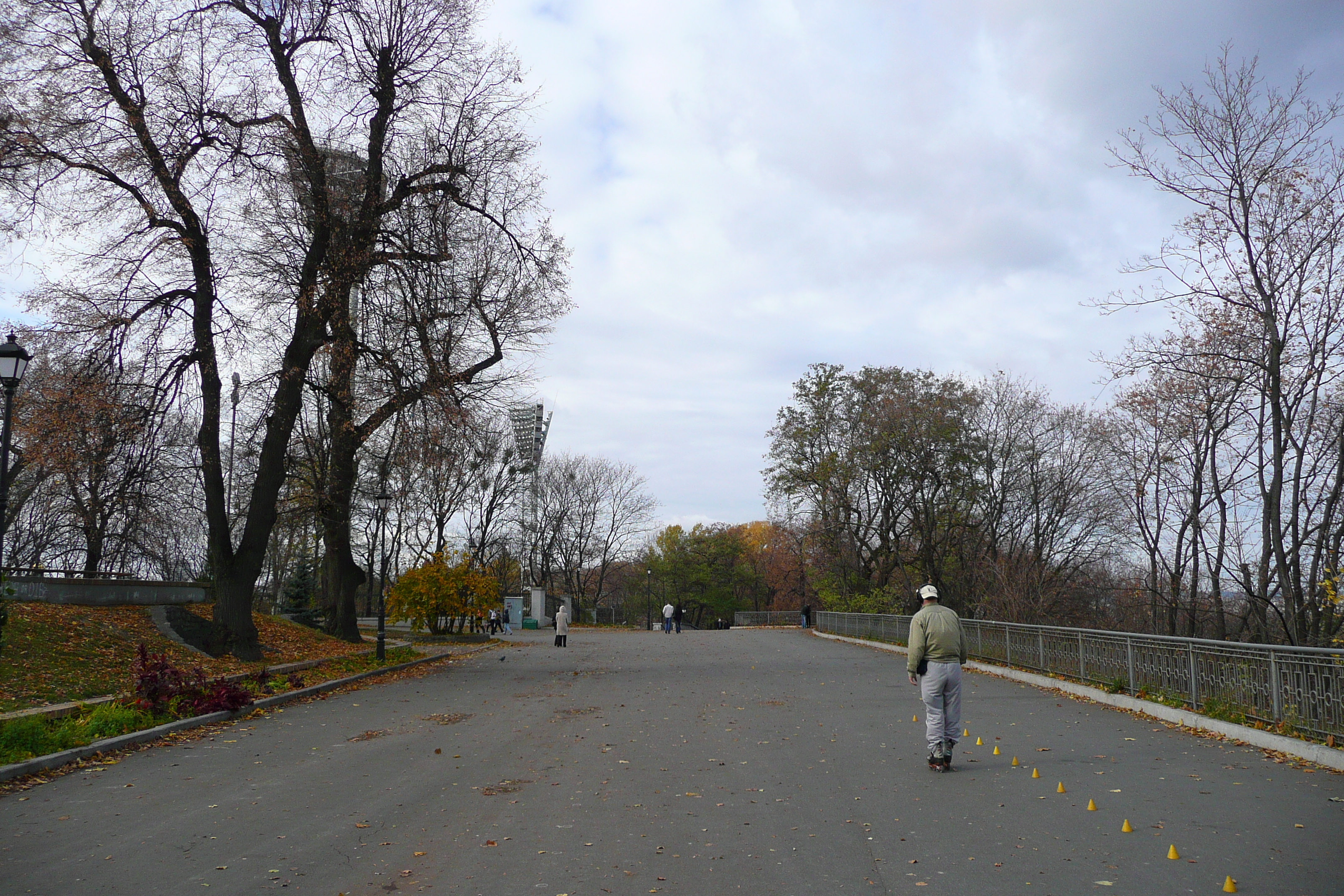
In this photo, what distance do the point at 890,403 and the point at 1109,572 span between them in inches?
455

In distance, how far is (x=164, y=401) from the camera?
705 inches

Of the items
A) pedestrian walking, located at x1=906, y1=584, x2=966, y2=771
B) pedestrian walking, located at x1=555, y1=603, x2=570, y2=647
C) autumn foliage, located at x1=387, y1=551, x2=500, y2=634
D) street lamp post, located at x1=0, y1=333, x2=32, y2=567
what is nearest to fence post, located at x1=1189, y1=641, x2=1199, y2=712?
pedestrian walking, located at x1=906, y1=584, x2=966, y2=771

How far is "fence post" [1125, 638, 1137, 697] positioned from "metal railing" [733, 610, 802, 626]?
163 feet

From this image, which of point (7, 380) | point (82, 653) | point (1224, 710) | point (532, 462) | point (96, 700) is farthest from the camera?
point (532, 462)

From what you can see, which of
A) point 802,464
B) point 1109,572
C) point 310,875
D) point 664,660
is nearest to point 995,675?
point 664,660

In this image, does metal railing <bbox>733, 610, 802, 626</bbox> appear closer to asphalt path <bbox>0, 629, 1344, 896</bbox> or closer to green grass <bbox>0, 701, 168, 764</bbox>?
asphalt path <bbox>0, 629, 1344, 896</bbox>

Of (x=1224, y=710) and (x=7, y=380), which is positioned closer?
(x=1224, y=710)

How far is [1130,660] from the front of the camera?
13.3 metres

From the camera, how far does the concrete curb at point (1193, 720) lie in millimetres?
8656

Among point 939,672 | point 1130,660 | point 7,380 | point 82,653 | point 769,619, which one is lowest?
point 769,619

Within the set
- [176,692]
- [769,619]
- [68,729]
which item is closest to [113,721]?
[68,729]

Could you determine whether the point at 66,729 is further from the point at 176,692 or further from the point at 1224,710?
the point at 1224,710

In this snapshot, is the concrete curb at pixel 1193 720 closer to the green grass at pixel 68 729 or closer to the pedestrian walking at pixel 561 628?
the green grass at pixel 68 729

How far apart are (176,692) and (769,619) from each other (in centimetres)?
5755
